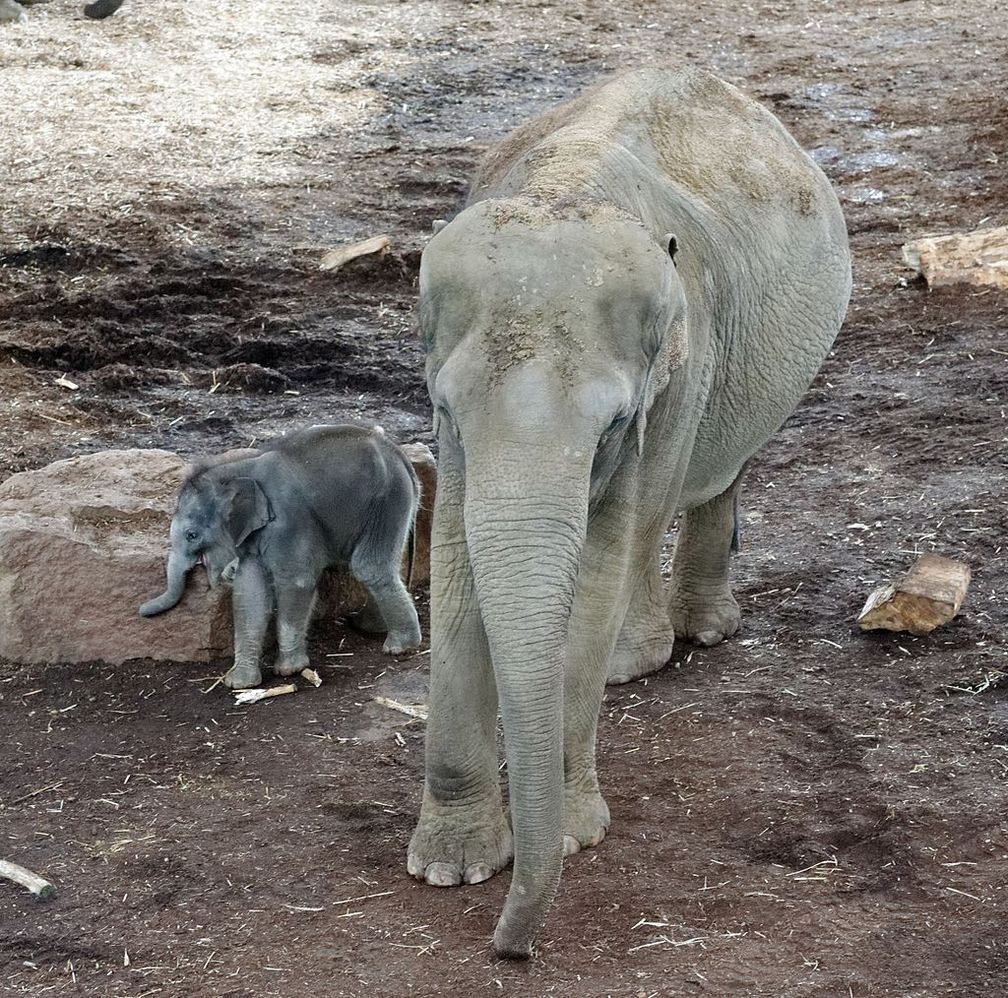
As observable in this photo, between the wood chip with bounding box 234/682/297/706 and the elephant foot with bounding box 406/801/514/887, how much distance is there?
1.39 meters

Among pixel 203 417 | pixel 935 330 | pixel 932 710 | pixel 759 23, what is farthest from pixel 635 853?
pixel 759 23

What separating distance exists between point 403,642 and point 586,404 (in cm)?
281

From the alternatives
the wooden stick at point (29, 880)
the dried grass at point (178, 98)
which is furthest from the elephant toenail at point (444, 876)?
the dried grass at point (178, 98)

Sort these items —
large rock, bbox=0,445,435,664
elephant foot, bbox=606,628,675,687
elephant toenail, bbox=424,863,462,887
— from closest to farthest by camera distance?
elephant toenail, bbox=424,863,462,887 < elephant foot, bbox=606,628,675,687 < large rock, bbox=0,445,435,664

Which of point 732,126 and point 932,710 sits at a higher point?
point 732,126

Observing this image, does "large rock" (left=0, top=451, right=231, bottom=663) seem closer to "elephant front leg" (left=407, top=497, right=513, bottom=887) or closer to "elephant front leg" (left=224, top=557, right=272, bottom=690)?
"elephant front leg" (left=224, top=557, right=272, bottom=690)

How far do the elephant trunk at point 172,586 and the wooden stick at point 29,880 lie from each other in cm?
150

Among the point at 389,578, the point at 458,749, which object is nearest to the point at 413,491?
the point at 389,578

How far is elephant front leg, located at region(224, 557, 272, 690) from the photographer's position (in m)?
6.02

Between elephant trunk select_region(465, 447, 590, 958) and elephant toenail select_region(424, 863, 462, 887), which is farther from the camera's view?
elephant toenail select_region(424, 863, 462, 887)

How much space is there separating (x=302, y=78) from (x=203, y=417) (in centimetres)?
703

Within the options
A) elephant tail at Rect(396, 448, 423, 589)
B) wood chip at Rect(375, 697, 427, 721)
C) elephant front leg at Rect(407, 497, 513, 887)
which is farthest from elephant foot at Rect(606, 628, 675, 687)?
elephant front leg at Rect(407, 497, 513, 887)

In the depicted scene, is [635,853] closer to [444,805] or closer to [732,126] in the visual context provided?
[444,805]

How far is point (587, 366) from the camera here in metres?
3.71
